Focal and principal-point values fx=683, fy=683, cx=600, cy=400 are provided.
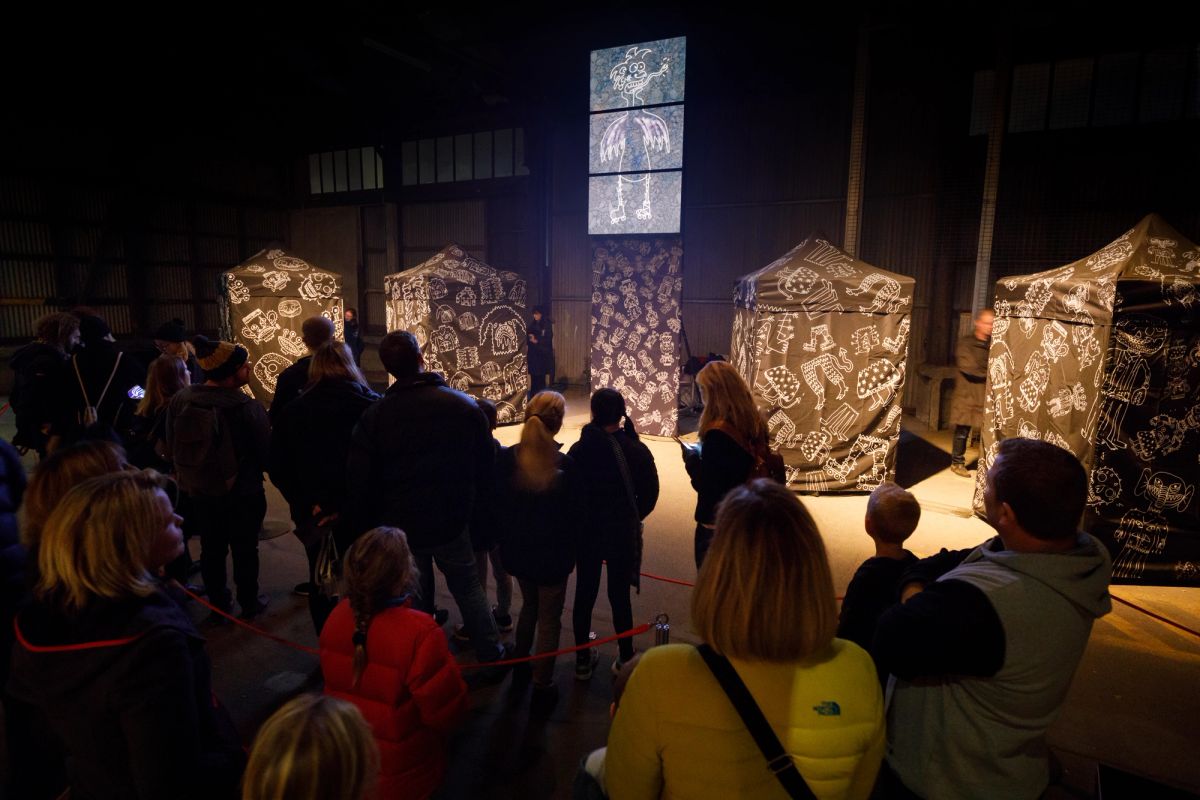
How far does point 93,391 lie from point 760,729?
541 centimetres

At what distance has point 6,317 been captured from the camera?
43.2ft

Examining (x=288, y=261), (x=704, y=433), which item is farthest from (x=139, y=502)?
(x=288, y=261)

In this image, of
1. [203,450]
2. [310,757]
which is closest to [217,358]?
[203,450]

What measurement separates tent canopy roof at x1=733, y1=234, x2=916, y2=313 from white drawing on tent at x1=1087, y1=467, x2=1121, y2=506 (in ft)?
7.78

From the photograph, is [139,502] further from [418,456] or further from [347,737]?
[418,456]

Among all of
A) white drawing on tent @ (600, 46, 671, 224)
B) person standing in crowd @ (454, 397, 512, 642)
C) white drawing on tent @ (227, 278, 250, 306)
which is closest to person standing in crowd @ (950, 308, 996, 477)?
white drawing on tent @ (600, 46, 671, 224)

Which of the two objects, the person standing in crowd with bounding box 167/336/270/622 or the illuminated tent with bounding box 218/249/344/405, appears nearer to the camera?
the person standing in crowd with bounding box 167/336/270/622

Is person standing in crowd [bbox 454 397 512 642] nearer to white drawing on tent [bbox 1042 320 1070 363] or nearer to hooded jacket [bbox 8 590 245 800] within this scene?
hooded jacket [bbox 8 590 245 800]

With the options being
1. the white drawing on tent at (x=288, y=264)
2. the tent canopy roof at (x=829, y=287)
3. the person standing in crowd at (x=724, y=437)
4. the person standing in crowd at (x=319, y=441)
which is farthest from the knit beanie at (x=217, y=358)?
the white drawing on tent at (x=288, y=264)

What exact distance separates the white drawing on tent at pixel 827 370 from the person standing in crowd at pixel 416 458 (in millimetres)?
4400

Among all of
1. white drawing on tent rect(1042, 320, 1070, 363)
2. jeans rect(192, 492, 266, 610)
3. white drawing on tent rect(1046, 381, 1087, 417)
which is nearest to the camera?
jeans rect(192, 492, 266, 610)

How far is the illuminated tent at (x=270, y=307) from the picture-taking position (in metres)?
9.15

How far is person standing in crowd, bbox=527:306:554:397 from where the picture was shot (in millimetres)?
10484

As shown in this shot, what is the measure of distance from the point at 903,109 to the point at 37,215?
16.2 m
